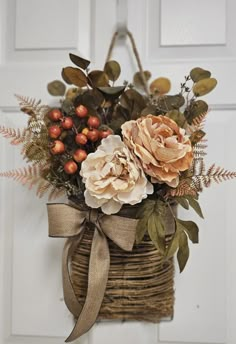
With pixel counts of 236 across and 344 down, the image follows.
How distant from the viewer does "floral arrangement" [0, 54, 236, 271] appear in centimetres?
62

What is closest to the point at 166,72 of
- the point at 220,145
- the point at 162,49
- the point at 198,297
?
the point at 162,49

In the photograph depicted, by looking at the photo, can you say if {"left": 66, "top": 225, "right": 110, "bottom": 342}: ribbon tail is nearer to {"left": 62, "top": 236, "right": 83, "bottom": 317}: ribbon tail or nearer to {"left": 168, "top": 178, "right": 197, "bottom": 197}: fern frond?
{"left": 62, "top": 236, "right": 83, "bottom": 317}: ribbon tail

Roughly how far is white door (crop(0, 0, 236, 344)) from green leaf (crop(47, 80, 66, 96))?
Result: 2.2 inches

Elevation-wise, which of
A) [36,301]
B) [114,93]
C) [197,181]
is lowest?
[36,301]

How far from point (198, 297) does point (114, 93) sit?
0.43 m

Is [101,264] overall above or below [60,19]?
below

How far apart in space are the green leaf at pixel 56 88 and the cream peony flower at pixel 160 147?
0.70ft

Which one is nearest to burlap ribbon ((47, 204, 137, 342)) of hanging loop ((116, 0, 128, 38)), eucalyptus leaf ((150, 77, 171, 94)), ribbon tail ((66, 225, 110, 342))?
ribbon tail ((66, 225, 110, 342))

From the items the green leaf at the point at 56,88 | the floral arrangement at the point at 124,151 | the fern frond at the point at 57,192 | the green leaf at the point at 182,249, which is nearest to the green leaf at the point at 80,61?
the floral arrangement at the point at 124,151

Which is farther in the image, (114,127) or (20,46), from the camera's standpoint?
(20,46)

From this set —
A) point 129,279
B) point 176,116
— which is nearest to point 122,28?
point 176,116

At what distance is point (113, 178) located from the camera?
24.4 inches

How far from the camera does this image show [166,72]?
0.82 m

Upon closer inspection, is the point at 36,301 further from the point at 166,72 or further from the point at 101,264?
the point at 166,72
